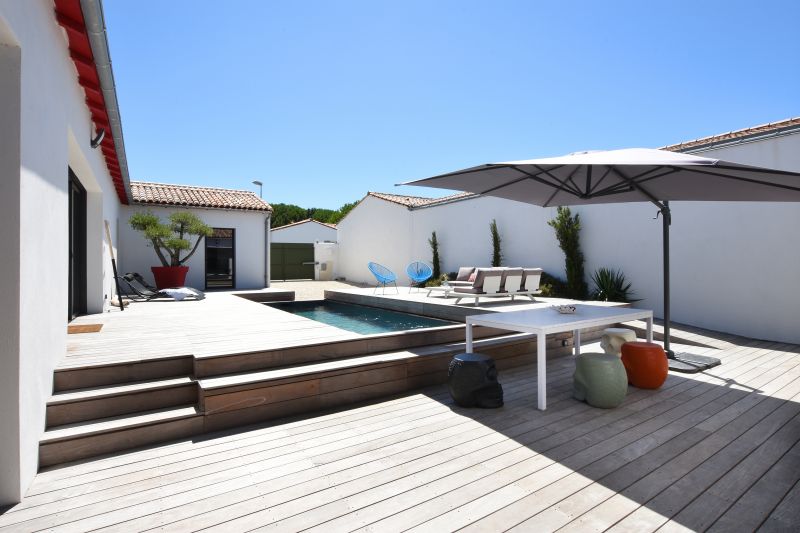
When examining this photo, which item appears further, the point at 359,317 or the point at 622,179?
the point at 359,317

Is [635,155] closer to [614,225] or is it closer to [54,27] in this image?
[54,27]

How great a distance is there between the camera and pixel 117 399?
2.97 metres

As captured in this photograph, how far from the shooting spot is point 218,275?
12750 millimetres

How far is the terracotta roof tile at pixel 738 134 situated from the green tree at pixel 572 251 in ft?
8.54

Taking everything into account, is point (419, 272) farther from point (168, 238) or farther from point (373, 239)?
point (373, 239)

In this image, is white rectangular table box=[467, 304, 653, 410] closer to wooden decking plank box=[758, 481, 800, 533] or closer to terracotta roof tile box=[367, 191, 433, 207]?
wooden decking plank box=[758, 481, 800, 533]

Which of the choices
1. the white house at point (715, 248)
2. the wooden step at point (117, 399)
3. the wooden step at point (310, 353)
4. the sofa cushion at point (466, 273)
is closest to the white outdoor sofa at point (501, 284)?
the sofa cushion at point (466, 273)

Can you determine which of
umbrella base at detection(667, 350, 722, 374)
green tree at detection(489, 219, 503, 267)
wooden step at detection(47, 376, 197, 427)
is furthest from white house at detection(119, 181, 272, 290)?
umbrella base at detection(667, 350, 722, 374)

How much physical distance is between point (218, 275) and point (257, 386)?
10.6m

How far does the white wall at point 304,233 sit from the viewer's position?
24844mm

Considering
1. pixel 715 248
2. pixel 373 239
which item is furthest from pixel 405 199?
pixel 715 248

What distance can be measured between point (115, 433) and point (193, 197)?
1109 cm

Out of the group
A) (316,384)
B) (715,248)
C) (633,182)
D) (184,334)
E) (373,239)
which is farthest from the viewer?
(373,239)

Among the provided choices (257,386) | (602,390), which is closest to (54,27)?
(257,386)
